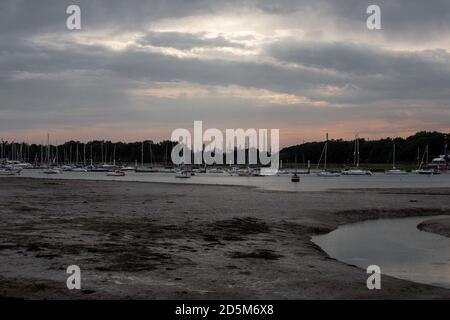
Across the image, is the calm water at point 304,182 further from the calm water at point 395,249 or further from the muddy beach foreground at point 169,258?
the muddy beach foreground at point 169,258

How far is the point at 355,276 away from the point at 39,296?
32.8 feet

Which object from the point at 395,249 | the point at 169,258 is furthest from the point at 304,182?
the point at 169,258

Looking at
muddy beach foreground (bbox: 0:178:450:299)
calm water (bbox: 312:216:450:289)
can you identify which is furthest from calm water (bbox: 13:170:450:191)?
muddy beach foreground (bbox: 0:178:450:299)

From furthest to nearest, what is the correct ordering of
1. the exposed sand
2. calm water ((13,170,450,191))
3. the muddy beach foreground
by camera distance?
calm water ((13,170,450,191)) → the exposed sand → the muddy beach foreground

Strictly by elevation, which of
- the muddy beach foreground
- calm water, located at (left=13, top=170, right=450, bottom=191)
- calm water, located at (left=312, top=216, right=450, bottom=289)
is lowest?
calm water, located at (left=13, top=170, right=450, bottom=191)

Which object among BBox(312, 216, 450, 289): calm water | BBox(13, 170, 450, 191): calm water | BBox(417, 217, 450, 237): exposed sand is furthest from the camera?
BBox(13, 170, 450, 191): calm water

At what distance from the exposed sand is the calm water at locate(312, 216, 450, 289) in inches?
24.4

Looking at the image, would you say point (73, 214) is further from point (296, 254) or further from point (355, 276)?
point (355, 276)

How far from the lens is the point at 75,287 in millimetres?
12766

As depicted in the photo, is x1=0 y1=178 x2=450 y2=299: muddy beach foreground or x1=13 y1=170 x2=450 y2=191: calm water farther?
x1=13 y1=170 x2=450 y2=191: calm water

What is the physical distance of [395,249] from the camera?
25391mm

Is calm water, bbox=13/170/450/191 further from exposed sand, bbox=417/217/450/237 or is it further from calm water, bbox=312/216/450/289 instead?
calm water, bbox=312/216/450/289

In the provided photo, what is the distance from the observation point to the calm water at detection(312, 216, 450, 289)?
764 inches
